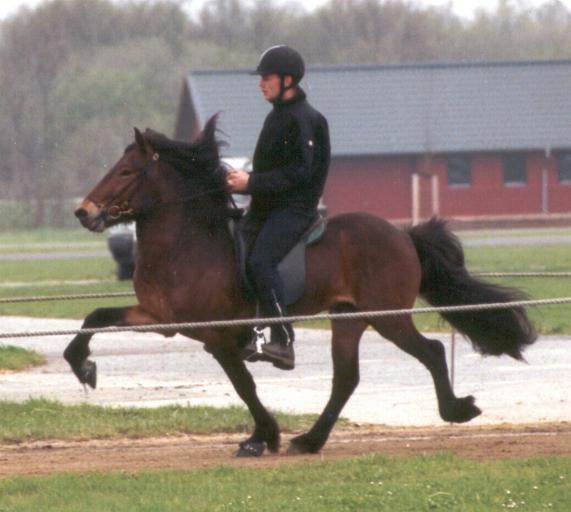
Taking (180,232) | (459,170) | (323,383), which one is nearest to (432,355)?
(180,232)

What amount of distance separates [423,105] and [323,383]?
53.7 meters

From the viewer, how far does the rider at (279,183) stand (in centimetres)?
1102

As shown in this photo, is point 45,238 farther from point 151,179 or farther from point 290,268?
point 290,268

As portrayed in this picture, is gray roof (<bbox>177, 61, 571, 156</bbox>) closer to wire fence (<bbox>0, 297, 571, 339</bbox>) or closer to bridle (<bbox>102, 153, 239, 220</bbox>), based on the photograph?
bridle (<bbox>102, 153, 239, 220</bbox>)

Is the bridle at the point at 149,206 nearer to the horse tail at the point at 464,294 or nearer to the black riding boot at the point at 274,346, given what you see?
the black riding boot at the point at 274,346

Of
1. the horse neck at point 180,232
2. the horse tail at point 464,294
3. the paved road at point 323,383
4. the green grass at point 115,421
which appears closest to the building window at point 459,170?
the paved road at point 323,383

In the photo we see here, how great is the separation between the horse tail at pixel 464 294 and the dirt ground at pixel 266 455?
0.70 metres

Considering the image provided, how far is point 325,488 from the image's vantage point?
898 cm

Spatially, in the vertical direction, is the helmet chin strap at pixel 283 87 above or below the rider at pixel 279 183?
above

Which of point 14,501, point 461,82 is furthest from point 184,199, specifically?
point 461,82

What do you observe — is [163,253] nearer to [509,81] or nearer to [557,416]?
[557,416]

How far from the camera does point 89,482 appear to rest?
9391 millimetres

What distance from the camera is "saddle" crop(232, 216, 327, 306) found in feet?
36.4

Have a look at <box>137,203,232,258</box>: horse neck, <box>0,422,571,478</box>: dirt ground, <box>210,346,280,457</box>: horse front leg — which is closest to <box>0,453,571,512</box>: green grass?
<box>0,422,571,478</box>: dirt ground
